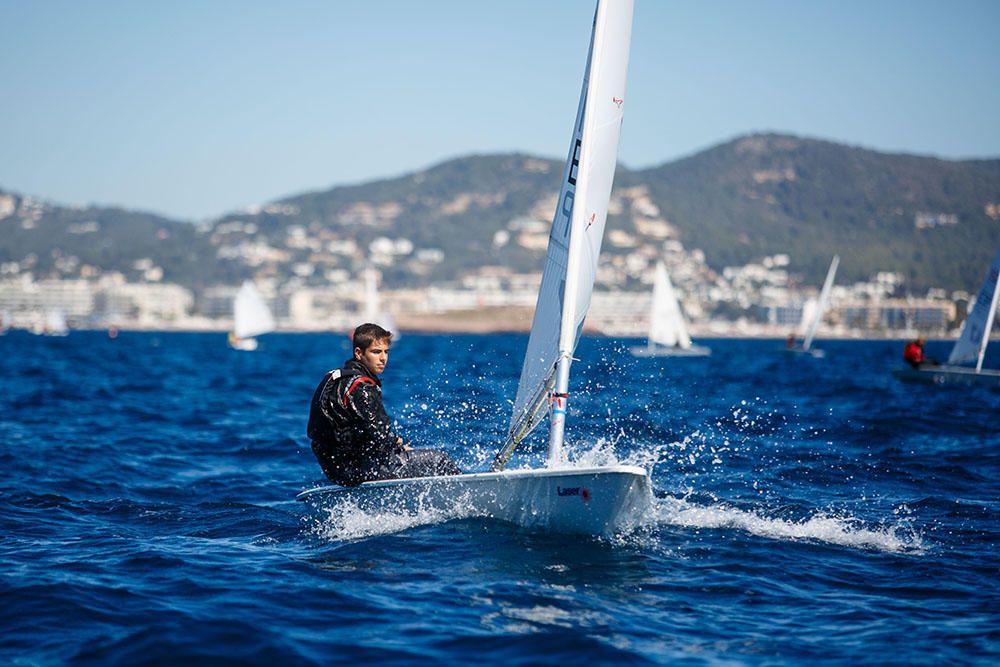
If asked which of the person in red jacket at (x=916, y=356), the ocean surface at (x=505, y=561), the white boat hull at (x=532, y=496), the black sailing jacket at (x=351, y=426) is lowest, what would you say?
the ocean surface at (x=505, y=561)

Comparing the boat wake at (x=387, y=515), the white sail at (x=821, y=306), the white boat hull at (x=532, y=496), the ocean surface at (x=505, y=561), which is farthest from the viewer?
the white sail at (x=821, y=306)

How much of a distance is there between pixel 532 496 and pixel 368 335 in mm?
1762

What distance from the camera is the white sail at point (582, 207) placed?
304 inches

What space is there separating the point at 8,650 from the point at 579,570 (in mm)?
3371

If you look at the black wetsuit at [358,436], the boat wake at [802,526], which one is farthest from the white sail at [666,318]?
the black wetsuit at [358,436]

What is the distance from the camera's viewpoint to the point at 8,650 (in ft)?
17.3

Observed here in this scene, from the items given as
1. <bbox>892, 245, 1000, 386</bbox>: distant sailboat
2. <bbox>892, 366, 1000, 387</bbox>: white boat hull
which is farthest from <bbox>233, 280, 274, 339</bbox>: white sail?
<bbox>892, 245, 1000, 386</bbox>: distant sailboat

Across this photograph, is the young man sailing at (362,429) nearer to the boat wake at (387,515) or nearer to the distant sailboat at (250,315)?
the boat wake at (387,515)

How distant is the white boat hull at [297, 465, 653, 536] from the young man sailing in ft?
0.56

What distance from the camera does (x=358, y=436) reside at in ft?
26.3

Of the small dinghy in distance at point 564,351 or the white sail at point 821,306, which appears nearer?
the small dinghy in distance at point 564,351

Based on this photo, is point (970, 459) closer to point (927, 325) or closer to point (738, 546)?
point (738, 546)

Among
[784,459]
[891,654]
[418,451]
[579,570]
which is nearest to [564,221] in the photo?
[418,451]

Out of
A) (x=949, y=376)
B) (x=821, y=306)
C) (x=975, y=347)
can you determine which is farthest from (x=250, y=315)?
(x=975, y=347)
